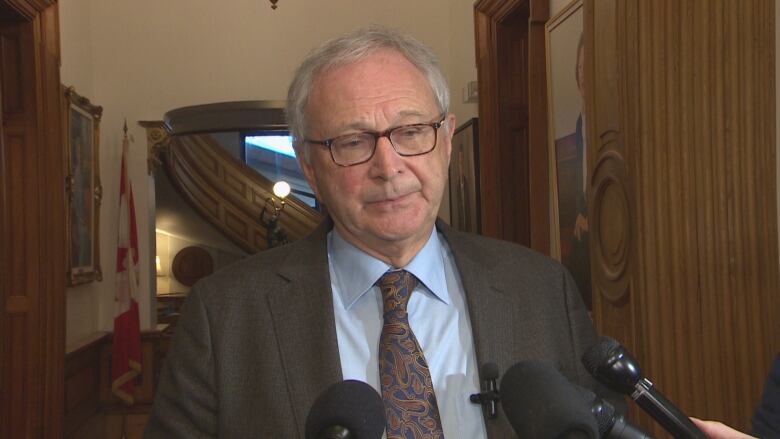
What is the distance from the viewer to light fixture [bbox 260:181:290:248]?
301 inches

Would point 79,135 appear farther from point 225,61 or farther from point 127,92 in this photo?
point 225,61

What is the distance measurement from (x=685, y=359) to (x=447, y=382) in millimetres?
1445

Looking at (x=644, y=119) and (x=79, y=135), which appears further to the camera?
(x=79, y=135)

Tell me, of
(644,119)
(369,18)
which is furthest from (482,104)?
(644,119)

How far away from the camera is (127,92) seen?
752 centimetres

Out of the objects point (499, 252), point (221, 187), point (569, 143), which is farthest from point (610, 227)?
point (221, 187)

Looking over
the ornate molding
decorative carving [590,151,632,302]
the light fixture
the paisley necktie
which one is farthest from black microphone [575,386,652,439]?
the ornate molding

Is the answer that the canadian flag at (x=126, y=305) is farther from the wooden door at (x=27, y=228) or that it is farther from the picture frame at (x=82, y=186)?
the wooden door at (x=27, y=228)

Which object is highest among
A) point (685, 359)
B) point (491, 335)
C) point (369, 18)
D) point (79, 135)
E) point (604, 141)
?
point (369, 18)

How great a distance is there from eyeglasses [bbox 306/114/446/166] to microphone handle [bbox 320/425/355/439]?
0.79 meters

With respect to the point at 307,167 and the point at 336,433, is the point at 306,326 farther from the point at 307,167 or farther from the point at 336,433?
the point at 336,433

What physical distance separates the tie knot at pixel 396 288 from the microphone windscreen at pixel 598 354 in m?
0.67

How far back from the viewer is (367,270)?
1787 mm

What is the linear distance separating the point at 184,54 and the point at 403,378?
6433mm
